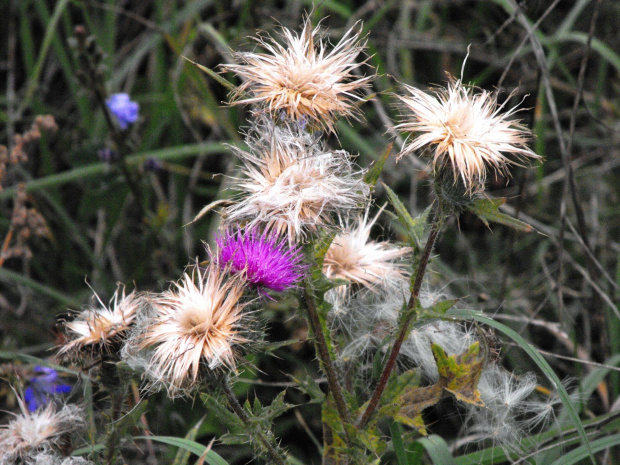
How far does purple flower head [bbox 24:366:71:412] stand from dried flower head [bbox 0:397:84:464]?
11.3 inches

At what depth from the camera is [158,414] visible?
7.14 feet

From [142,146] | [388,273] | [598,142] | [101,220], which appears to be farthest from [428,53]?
[388,273]

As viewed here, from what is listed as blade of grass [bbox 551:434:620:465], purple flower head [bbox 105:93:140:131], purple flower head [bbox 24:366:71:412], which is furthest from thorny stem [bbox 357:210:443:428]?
purple flower head [bbox 105:93:140:131]

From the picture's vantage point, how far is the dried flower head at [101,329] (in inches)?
53.8

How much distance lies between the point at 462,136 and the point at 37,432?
1.17 meters

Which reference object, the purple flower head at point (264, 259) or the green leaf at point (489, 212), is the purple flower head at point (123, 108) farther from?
the green leaf at point (489, 212)

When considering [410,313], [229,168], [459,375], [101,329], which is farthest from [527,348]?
[229,168]

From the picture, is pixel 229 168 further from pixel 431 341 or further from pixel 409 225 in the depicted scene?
pixel 409 225

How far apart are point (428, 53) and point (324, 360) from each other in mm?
2621

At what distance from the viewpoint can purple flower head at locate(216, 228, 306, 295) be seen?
3.88ft

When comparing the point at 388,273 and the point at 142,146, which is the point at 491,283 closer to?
the point at 388,273

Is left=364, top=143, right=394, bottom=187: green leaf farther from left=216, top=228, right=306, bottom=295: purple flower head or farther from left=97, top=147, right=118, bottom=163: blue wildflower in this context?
left=97, top=147, right=118, bottom=163: blue wildflower

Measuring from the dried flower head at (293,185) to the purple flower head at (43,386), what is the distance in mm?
979

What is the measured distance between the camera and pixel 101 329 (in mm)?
1374
